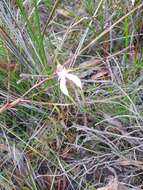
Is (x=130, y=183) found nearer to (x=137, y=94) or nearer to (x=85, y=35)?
(x=137, y=94)

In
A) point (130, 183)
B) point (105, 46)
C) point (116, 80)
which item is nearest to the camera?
point (130, 183)

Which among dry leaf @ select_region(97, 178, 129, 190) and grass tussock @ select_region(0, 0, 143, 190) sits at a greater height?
grass tussock @ select_region(0, 0, 143, 190)

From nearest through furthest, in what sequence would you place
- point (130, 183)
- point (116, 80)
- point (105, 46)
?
point (130, 183)
point (116, 80)
point (105, 46)

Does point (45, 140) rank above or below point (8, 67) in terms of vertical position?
below

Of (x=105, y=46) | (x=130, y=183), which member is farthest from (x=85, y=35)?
(x=130, y=183)

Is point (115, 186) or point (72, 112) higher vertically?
point (72, 112)

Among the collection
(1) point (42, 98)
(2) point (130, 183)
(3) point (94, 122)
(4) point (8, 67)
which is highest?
(4) point (8, 67)

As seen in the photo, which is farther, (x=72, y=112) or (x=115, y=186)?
(x=72, y=112)

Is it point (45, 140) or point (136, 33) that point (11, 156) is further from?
point (136, 33)

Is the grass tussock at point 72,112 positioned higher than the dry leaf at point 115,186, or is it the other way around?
Result: the grass tussock at point 72,112

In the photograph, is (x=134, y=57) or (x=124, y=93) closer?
(x=124, y=93)
